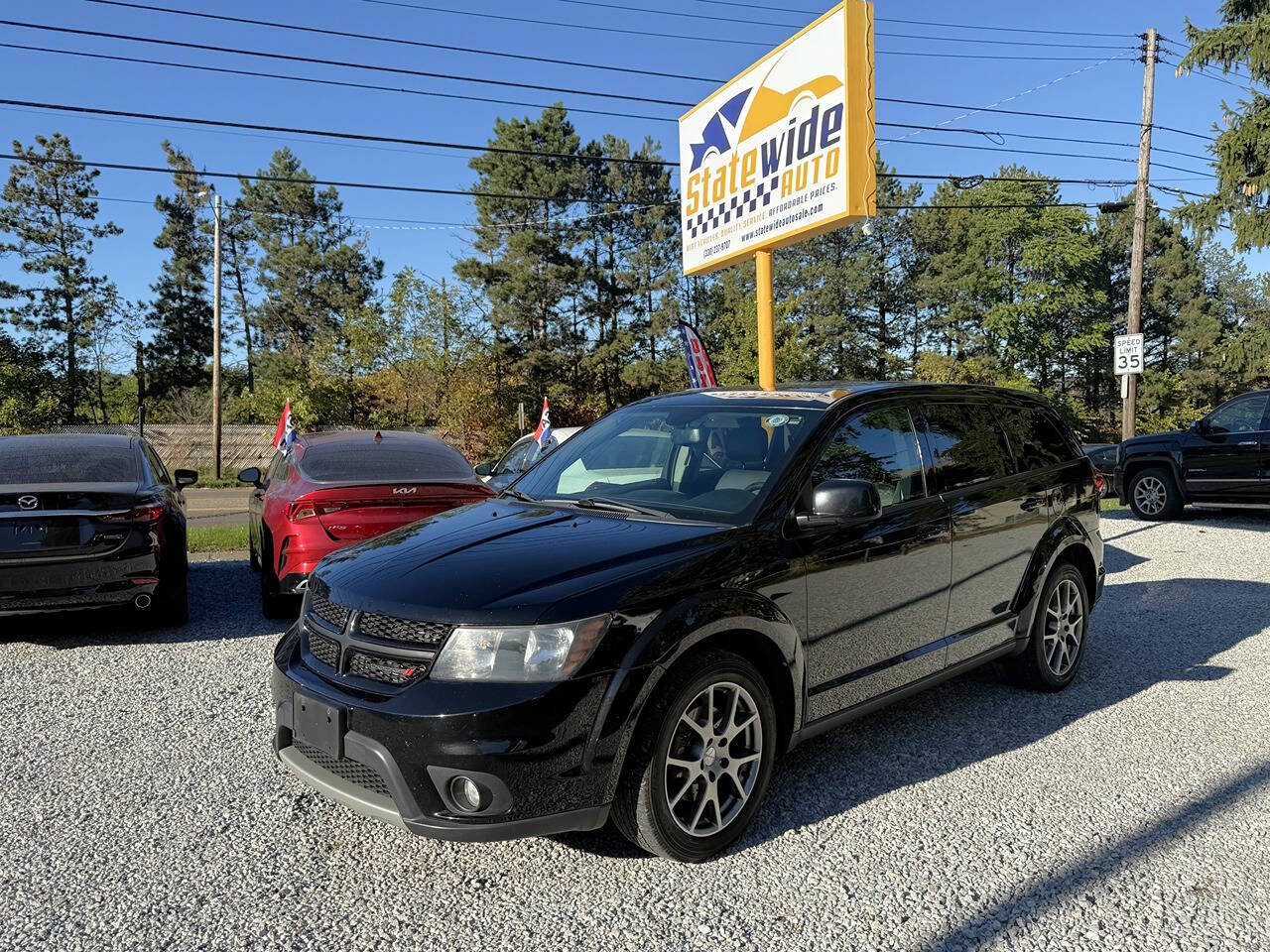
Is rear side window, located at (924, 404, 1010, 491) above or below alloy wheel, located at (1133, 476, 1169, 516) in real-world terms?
above

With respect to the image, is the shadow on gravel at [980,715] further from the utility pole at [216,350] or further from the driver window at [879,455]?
the utility pole at [216,350]

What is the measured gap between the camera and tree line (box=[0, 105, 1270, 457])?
35.2 meters

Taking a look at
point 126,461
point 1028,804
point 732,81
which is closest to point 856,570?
point 1028,804

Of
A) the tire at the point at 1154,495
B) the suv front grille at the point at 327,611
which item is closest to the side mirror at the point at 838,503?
the suv front grille at the point at 327,611

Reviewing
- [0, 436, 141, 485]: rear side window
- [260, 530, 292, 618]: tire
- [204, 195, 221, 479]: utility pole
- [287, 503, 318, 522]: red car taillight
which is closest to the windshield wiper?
[287, 503, 318, 522]: red car taillight

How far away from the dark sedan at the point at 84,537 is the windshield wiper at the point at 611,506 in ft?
11.8

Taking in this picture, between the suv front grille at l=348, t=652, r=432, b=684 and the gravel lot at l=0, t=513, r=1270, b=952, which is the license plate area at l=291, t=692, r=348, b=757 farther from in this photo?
the gravel lot at l=0, t=513, r=1270, b=952

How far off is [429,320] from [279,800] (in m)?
31.3

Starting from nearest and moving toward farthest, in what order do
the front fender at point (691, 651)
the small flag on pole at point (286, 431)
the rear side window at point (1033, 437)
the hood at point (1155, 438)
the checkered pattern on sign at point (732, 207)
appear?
the front fender at point (691, 651) → the rear side window at point (1033, 437) → the small flag on pole at point (286, 431) → the checkered pattern on sign at point (732, 207) → the hood at point (1155, 438)

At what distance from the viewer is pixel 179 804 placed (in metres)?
3.72

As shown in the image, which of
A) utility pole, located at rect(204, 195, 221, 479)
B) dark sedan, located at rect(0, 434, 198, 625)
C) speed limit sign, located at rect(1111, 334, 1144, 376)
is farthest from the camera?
utility pole, located at rect(204, 195, 221, 479)

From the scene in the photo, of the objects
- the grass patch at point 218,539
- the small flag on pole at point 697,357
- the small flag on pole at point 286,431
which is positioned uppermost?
the small flag on pole at point 697,357

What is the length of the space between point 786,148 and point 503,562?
770cm

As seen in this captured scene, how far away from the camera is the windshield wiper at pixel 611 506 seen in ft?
12.2
